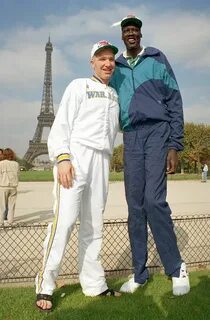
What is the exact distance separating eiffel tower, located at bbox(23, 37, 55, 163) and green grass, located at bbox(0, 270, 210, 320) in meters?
77.5

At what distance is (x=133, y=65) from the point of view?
387 centimetres

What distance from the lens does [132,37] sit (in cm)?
385

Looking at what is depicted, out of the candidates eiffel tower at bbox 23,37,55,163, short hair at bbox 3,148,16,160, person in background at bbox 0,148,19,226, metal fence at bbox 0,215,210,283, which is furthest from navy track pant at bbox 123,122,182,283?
eiffel tower at bbox 23,37,55,163

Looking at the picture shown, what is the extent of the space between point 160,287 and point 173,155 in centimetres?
129

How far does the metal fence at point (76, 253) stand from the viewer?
15.9ft

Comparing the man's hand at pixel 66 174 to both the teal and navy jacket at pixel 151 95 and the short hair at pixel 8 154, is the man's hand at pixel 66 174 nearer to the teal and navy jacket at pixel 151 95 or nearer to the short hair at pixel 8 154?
the teal and navy jacket at pixel 151 95

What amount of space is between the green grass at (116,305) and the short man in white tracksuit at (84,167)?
13 centimetres

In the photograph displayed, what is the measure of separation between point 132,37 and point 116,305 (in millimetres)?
2368

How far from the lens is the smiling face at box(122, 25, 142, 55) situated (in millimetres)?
3834

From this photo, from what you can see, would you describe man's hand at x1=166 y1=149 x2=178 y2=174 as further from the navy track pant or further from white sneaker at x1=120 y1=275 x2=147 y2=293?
white sneaker at x1=120 y1=275 x2=147 y2=293

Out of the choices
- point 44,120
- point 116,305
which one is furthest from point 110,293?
point 44,120

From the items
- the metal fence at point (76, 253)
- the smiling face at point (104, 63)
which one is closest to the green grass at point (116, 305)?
the metal fence at point (76, 253)

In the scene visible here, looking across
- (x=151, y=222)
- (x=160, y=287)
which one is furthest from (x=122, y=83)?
(x=160, y=287)

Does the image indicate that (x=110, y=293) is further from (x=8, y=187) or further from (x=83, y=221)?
(x=8, y=187)
